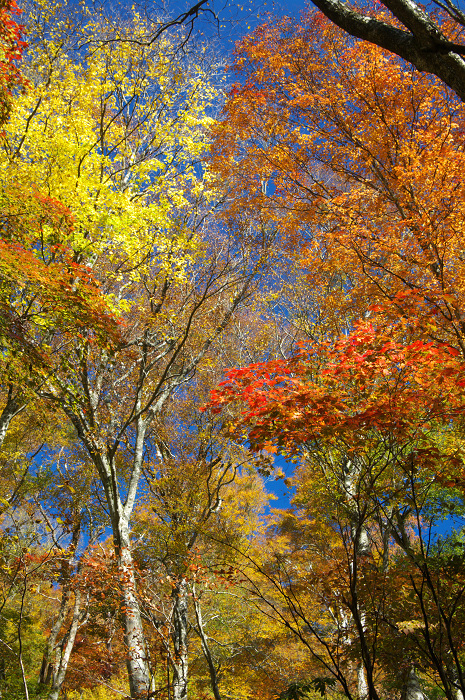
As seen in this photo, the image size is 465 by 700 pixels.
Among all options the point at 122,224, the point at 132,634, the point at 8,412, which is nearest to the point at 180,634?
the point at 132,634

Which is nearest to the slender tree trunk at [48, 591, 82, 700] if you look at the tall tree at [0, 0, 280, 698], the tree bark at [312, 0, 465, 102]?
the tall tree at [0, 0, 280, 698]

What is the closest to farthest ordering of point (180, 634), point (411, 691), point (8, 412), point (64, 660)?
point (411, 691), point (8, 412), point (180, 634), point (64, 660)

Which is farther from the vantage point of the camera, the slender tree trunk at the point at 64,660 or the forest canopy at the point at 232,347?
the slender tree trunk at the point at 64,660

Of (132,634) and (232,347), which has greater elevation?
(232,347)

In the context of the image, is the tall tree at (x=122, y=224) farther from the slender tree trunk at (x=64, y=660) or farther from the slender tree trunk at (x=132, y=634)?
the slender tree trunk at (x=64, y=660)

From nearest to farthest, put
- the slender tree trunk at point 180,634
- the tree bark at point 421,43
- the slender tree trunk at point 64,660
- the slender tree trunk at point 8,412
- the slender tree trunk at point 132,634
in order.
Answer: the tree bark at point 421,43 → the slender tree trunk at point 132,634 → the slender tree trunk at point 180,634 → the slender tree trunk at point 8,412 → the slender tree trunk at point 64,660

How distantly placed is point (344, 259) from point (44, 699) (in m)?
15.4

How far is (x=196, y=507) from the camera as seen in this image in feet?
29.6

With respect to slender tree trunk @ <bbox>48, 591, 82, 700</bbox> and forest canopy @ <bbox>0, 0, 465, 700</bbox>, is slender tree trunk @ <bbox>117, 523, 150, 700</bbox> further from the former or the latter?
slender tree trunk @ <bbox>48, 591, 82, 700</bbox>

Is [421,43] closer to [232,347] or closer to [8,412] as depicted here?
[8,412]

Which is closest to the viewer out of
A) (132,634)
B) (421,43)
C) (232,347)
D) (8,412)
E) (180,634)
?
(421,43)

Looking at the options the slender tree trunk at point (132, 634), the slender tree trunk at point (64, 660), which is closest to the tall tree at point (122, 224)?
the slender tree trunk at point (132, 634)

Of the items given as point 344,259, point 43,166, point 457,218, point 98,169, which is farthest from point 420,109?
point 43,166

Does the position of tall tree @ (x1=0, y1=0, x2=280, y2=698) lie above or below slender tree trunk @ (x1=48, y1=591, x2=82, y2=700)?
above
